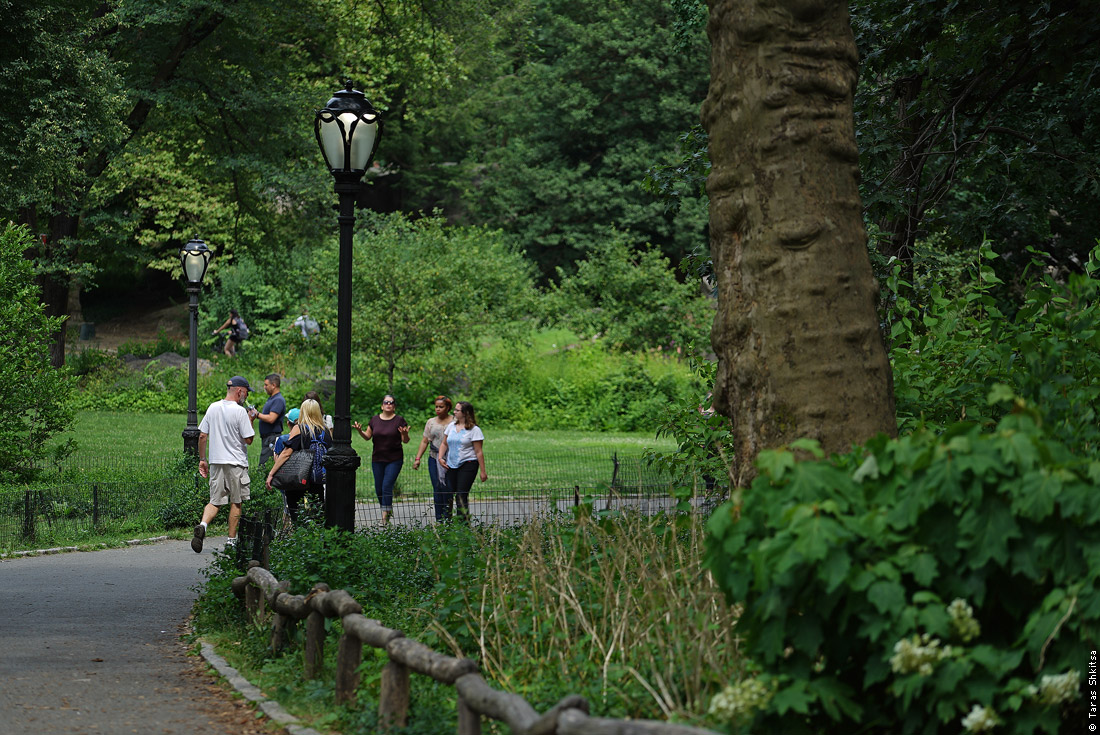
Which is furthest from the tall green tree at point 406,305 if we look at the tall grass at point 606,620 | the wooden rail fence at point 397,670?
the tall grass at point 606,620

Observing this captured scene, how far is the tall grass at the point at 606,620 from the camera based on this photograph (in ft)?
17.2

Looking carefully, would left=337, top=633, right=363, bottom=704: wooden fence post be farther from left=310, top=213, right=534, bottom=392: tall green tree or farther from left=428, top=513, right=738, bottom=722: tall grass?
left=310, top=213, right=534, bottom=392: tall green tree

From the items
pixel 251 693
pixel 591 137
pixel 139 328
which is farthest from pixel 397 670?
pixel 591 137

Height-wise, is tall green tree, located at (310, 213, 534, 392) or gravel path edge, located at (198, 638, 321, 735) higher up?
tall green tree, located at (310, 213, 534, 392)

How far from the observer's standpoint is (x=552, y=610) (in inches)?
261

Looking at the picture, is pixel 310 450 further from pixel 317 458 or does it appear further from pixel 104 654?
pixel 104 654

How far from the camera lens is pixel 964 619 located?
3.94 m

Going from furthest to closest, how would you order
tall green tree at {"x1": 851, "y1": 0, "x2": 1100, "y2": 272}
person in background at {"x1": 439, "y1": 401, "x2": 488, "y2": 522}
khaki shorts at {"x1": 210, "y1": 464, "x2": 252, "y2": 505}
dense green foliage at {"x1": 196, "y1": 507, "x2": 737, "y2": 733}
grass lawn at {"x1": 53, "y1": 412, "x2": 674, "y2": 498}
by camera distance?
grass lawn at {"x1": 53, "y1": 412, "x2": 674, "y2": 498}
person in background at {"x1": 439, "y1": 401, "x2": 488, "y2": 522}
khaki shorts at {"x1": 210, "y1": 464, "x2": 252, "y2": 505}
tall green tree at {"x1": 851, "y1": 0, "x2": 1100, "y2": 272}
dense green foliage at {"x1": 196, "y1": 507, "x2": 737, "y2": 733}

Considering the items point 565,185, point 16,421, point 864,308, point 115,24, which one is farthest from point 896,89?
point 565,185

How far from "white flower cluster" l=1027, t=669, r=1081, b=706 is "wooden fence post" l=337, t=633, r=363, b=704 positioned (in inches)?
148

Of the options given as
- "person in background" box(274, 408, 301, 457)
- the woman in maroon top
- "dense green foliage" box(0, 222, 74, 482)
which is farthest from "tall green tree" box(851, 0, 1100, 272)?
"dense green foliage" box(0, 222, 74, 482)

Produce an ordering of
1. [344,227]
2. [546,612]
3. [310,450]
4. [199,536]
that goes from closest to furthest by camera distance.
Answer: [546,612]
[344,227]
[199,536]
[310,450]

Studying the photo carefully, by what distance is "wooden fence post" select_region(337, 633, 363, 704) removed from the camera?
6.52 meters

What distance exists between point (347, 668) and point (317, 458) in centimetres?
720
